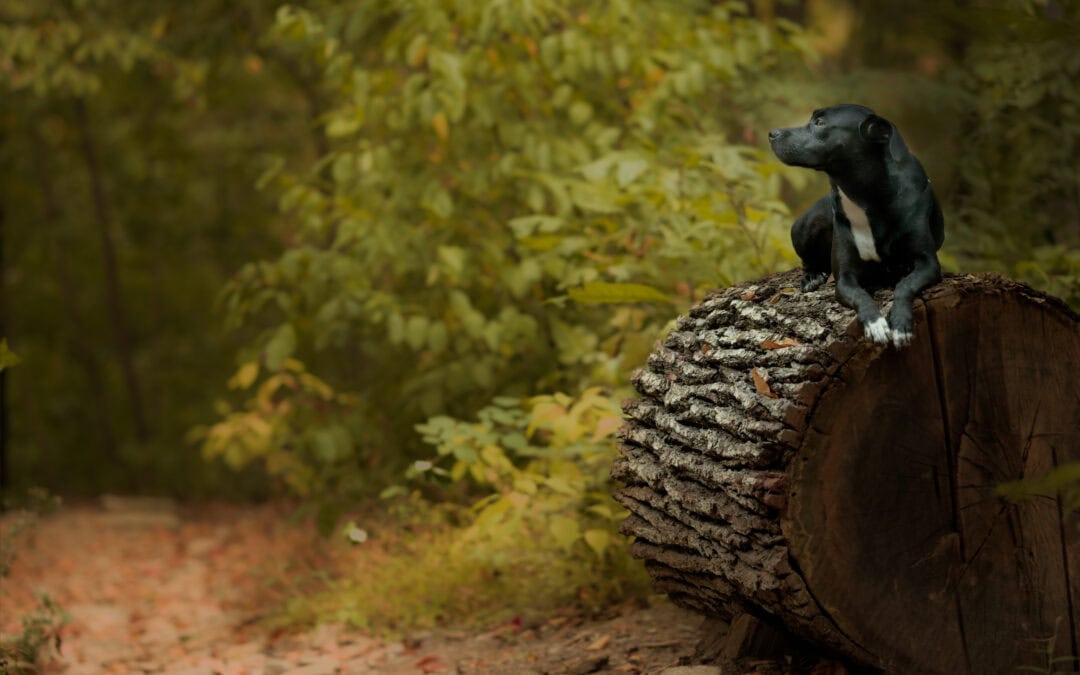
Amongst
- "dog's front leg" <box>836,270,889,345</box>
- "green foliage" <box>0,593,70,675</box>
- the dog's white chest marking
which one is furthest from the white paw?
"green foliage" <box>0,593,70,675</box>

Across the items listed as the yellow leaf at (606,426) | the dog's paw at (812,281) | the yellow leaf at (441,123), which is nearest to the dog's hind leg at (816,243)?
the dog's paw at (812,281)

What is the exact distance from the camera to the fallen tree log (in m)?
3.12

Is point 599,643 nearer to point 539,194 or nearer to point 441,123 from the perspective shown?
point 539,194

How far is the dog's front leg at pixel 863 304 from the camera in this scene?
3.02 meters

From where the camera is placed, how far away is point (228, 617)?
21.4 ft

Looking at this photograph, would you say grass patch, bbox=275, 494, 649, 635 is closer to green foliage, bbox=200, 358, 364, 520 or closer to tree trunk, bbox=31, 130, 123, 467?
green foliage, bbox=200, 358, 364, 520

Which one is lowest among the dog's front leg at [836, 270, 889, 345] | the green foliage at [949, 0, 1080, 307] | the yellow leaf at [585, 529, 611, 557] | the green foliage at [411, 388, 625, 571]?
the yellow leaf at [585, 529, 611, 557]

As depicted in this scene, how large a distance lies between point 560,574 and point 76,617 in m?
3.20

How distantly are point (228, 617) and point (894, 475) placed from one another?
15.1 ft

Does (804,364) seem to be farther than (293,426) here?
No

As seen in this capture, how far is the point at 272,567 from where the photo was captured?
7.09 m

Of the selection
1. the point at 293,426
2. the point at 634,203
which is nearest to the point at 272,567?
the point at 293,426

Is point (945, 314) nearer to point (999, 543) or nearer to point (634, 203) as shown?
point (999, 543)

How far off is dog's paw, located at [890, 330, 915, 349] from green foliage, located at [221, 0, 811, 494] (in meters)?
2.19
